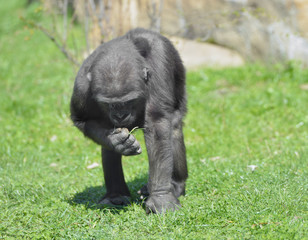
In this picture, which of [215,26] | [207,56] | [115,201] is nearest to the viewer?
[115,201]

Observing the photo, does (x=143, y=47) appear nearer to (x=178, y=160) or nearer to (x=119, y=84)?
(x=119, y=84)

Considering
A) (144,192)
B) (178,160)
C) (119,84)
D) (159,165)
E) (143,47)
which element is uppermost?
(143,47)

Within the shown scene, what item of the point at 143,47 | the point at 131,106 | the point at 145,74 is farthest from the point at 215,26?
the point at 131,106

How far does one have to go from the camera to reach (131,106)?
4.55 metres

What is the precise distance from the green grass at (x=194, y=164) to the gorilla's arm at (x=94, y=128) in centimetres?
76

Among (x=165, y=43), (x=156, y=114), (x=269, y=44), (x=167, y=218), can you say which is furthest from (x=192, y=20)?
(x=167, y=218)

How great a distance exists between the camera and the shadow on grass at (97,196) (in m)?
5.07

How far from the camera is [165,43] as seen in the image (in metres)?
5.20

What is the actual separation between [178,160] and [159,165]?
72 cm

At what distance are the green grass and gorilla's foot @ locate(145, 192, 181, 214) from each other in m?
0.13

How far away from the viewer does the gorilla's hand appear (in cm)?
449

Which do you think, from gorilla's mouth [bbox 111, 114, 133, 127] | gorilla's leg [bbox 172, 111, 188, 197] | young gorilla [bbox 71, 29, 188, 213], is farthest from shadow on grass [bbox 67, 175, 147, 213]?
gorilla's mouth [bbox 111, 114, 133, 127]

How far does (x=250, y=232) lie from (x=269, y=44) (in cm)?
777

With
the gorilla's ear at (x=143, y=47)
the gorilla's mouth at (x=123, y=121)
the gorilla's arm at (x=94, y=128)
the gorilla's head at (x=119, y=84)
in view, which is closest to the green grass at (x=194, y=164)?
the gorilla's arm at (x=94, y=128)
